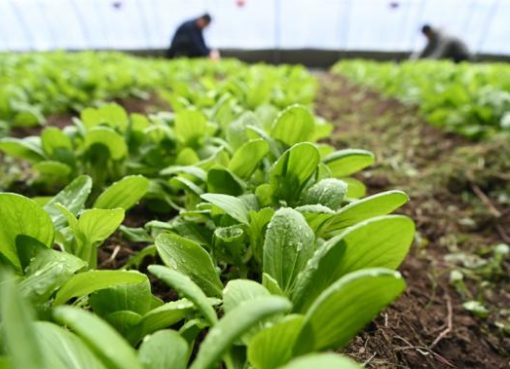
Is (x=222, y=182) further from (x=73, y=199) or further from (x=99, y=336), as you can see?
(x=99, y=336)

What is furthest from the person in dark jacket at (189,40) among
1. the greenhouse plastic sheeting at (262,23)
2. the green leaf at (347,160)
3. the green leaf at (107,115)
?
the green leaf at (347,160)

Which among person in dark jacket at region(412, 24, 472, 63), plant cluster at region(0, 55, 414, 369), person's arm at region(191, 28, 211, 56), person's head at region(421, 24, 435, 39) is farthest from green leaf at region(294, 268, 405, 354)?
person's head at region(421, 24, 435, 39)

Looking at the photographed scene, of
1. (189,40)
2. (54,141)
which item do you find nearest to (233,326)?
(54,141)

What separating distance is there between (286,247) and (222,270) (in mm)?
238

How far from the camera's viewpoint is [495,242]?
1.62 metres

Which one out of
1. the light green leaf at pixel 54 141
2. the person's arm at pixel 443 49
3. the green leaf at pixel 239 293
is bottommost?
the person's arm at pixel 443 49

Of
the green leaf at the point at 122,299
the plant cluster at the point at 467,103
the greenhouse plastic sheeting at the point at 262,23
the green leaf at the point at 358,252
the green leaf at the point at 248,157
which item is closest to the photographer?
the green leaf at the point at 358,252

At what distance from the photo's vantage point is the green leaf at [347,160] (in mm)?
984

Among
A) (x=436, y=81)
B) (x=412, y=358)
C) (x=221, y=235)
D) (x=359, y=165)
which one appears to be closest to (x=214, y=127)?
(x=359, y=165)

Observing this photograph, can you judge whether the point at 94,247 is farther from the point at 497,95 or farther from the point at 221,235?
the point at 497,95

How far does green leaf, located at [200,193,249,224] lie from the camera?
0.74m

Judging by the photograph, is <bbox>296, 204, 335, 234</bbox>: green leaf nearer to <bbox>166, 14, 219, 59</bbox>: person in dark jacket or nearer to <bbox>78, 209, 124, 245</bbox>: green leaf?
<bbox>78, 209, 124, 245</bbox>: green leaf

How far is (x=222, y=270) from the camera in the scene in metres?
0.89

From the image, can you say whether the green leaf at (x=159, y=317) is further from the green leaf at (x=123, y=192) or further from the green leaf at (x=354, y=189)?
the green leaf at (x=354, y=189)
